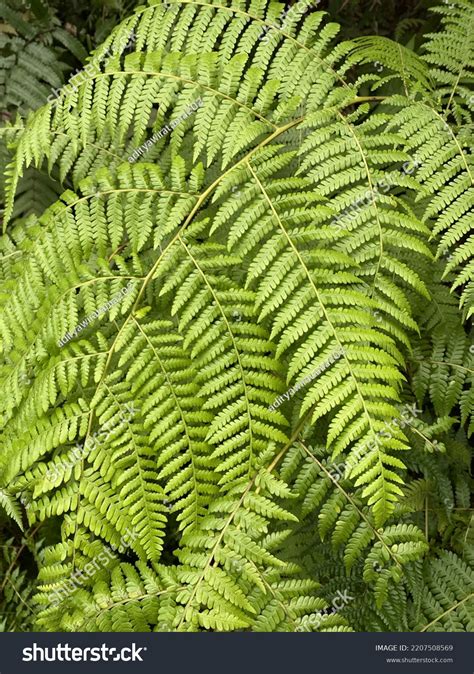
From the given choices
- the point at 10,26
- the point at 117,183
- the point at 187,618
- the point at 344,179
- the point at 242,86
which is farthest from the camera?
the point at 10,26

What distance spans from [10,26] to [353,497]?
2919 mm

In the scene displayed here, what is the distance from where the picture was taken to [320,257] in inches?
83.6

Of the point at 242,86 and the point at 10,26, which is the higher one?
the point at 10,26

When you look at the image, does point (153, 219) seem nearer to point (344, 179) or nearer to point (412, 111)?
point (344, 179)

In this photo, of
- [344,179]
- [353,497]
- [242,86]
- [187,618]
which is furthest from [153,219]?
[187,618]

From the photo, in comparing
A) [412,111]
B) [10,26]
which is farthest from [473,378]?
[10,26]

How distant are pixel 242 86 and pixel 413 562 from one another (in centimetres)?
180

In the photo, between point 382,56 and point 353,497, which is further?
point 382,56

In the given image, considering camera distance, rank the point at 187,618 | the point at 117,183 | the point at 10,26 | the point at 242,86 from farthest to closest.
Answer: the point at 10,26 → the point at 117,183 → the point at 242,86 → the point at 187,618

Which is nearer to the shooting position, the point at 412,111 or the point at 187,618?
the point at 187,618

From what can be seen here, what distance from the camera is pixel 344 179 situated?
7.27 ft
